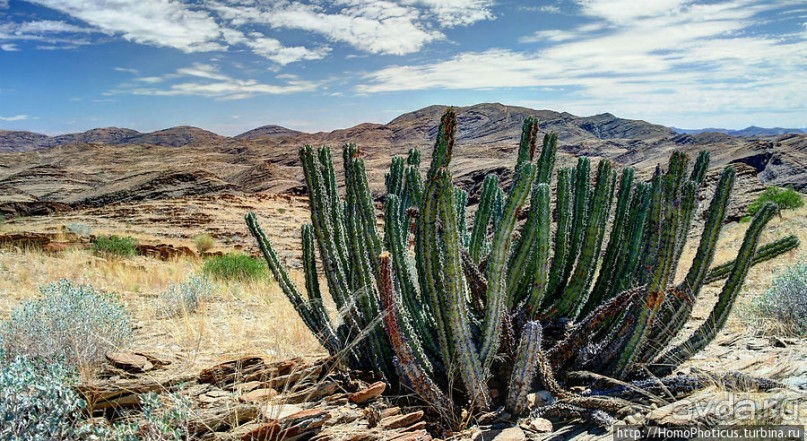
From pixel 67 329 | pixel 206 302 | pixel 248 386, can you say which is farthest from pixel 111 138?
pixel 248 386

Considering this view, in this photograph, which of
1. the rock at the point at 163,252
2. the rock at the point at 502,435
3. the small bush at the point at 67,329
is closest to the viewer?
the rock at the point at 502,435

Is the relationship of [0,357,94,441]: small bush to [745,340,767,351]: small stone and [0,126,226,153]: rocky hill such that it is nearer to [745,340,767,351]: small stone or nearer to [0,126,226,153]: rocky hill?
[745,340,767,351]: small stone

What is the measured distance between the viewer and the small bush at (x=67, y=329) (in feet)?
13.6

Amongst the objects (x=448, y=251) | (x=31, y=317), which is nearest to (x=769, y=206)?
(x=448, y=251)

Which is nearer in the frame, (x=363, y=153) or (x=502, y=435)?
(x=502, y=435)

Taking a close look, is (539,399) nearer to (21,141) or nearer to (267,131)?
(267,131)

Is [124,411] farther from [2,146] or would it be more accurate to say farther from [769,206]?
[2,146]

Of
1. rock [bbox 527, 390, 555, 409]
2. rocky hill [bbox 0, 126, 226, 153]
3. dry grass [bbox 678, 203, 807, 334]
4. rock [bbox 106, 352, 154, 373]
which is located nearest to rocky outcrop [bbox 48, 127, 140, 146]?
rocky hill [bbox 0, 126, 226, 153]

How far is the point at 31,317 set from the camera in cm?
438

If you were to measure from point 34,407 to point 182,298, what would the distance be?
153 inches

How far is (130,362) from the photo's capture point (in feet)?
12.5

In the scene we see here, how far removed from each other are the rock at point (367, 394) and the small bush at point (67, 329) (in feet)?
6.42

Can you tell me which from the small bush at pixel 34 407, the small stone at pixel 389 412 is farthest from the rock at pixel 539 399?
the small bush at pixel 34 407

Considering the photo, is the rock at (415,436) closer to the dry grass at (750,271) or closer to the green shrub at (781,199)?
the dry grass at (750,271)
